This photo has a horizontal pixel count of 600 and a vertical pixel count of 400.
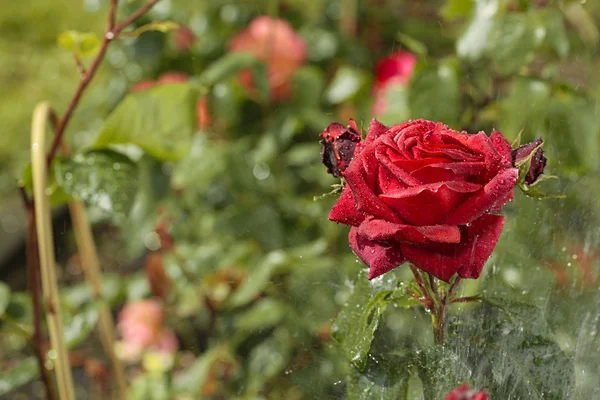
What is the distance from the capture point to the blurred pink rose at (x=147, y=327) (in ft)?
4.72

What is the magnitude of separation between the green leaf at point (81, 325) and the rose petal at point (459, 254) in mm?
669

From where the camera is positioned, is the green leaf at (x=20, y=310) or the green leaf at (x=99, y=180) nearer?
the green leaf at (x=99, y=180)

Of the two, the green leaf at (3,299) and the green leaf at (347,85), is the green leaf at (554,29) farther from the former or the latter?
the green leaf at (3,299)

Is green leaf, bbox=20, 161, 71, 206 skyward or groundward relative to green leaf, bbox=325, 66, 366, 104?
skyward

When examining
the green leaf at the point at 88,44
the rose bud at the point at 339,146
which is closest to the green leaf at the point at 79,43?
the green leaf at the point at 88,44

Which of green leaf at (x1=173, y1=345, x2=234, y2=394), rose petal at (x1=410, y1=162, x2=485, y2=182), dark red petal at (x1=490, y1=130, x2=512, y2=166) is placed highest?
rose petal at (x1=410, y1=162, x2=485, y2=182)

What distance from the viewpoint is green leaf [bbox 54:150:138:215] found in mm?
779

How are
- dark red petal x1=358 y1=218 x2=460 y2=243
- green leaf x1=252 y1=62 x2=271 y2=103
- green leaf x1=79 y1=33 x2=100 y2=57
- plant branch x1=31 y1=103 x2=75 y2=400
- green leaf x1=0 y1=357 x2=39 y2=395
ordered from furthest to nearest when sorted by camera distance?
green leaf x1=252 y1=62 x2=271 y2=103
green leaf x1=0 y1=357 x2=39 y2=395
green leaf x1=79 y1=33 x2=100 y2=57
plant branch x1=31 y1=103 x2=75 y2=400
dark red petal x1=358 y1=218 x2=460 y2=243

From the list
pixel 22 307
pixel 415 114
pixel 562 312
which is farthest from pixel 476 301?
pixel 22 307

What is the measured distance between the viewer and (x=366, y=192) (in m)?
0.42

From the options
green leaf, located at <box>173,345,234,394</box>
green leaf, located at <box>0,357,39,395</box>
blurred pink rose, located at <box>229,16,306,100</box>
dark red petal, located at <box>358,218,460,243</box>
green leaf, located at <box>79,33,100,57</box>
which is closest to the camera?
dark red petal, located at <box>358,218,460,243</box>

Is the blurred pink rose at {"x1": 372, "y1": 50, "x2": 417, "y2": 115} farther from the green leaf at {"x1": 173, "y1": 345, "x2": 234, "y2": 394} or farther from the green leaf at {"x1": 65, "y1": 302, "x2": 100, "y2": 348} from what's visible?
the green leaf at {"x1": 65, "y1": 302, "x2": 100, "y2": 348}

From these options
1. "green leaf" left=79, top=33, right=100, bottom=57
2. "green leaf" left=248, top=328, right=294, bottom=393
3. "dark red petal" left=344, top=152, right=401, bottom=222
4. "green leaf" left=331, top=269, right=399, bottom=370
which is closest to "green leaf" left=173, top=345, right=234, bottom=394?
"green leaf" left=248, top=328, right=294, bottom=393

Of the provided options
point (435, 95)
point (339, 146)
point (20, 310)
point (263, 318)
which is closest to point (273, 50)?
point (435, 95)
